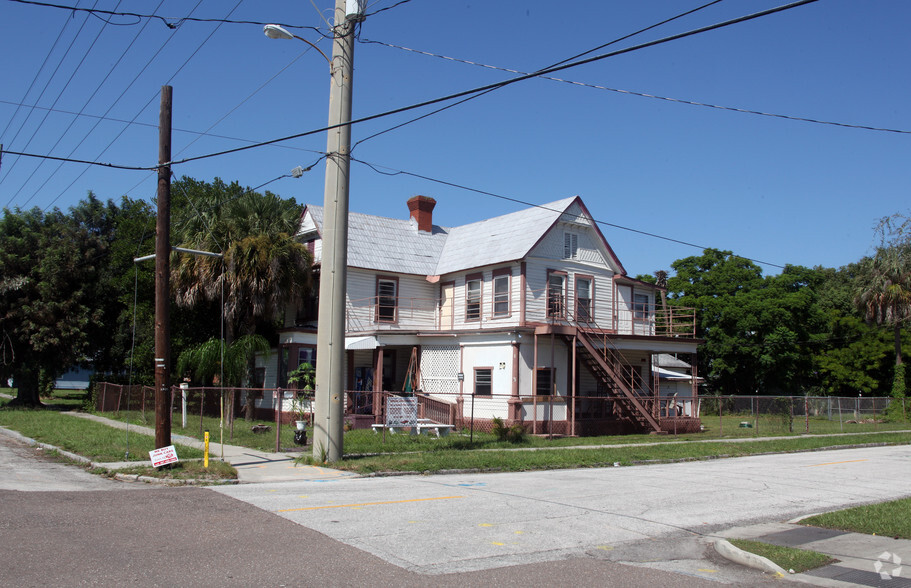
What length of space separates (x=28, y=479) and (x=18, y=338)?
22216 mm

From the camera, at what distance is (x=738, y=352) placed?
5469cm

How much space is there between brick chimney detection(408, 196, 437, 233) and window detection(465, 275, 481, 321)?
214 inches

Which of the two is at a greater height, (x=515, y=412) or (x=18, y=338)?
(x=18, y=338)

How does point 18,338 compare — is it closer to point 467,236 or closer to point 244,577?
point 467,236

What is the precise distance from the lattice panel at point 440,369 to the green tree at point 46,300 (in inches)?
614

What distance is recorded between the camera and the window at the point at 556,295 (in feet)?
98.7

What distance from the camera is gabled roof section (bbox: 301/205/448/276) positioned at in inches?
1261

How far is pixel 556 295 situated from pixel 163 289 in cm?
1784

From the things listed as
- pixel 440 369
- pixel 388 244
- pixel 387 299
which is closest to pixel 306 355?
pixel 387 299

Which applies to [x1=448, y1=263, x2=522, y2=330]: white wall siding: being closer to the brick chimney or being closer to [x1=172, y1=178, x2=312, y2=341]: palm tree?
the brick chimney

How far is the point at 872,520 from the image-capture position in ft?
34.7

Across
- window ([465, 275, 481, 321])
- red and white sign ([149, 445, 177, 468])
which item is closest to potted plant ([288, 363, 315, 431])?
window ([465, 275, 481, 321])

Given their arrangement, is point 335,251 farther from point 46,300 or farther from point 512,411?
point 46,300

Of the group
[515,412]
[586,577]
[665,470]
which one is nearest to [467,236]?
[515,412]
